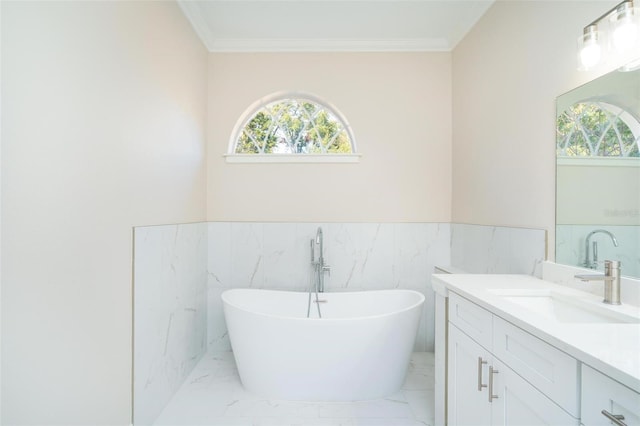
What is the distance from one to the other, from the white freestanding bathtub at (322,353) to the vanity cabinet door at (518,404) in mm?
871

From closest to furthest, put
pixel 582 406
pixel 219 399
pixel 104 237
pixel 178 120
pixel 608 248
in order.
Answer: pixel 582 406 < pixel 608 248 < pixel 104 237 < pixel 219 399 < pixel 178 120

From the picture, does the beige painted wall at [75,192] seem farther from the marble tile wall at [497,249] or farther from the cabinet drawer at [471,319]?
the marble tile wall at [497,249]

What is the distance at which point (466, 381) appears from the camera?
4.87 feet

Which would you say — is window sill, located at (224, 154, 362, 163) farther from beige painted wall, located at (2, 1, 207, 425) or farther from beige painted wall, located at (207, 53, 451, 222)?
beige painted wall, located at (2, 1, 207, 425)

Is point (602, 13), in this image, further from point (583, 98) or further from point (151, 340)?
point (151, 340)

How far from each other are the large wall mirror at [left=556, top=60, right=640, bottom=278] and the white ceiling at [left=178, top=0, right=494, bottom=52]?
4.19 ft

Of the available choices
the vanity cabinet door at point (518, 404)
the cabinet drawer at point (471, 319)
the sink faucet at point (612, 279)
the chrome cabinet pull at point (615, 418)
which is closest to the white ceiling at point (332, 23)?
the sink faucet at point (612, 279)

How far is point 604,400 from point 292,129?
2.75m

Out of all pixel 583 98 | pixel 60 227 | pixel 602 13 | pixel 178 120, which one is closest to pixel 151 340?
pixel 60 227

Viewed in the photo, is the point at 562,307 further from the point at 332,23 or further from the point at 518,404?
the point at 332,23

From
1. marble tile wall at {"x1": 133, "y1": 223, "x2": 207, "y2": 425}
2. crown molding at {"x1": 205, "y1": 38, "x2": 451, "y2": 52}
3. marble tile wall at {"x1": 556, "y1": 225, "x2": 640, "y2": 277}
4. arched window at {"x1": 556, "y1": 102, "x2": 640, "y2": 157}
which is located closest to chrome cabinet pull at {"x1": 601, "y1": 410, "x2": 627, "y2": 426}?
marble tile wall at {"x1": 556, "y1": 225, "x2": 640, "y2": 277}

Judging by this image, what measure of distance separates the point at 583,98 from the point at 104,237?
2.35 meters

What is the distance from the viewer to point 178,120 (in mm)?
2299

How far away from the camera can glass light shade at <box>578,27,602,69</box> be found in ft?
4.49
